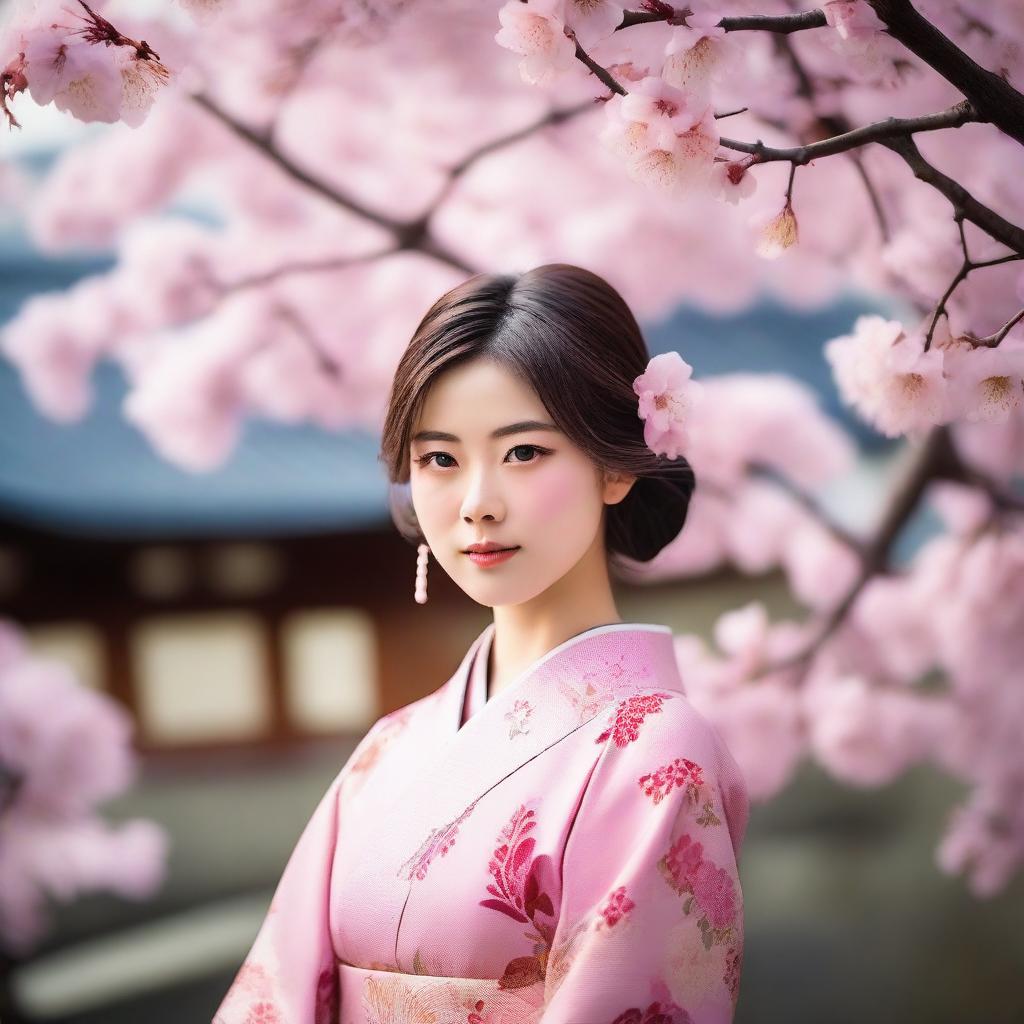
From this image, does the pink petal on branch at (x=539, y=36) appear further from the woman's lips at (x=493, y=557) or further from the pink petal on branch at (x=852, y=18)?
the woman's lips at (x=493, y=557)

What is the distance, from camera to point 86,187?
3.13m

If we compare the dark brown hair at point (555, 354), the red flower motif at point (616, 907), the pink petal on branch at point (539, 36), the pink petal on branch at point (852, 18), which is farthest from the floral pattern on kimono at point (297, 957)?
the pink petal on branch at point (852, 18)

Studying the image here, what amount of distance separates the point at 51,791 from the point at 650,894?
2.39 meters

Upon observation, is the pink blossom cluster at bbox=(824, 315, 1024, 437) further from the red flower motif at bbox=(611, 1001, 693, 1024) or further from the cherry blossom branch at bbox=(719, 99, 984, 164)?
the red flower motif at bbox=(611, 1001, 693, 1024)

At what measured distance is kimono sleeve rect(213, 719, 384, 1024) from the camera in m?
1.54

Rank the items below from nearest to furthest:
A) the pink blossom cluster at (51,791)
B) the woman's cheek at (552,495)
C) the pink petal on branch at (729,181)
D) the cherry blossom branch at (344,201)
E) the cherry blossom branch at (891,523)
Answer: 1. the pink petal on branch at (729,181)
2. the woman's cheek at (552,495)
3. the cherry blossom branch at (344,201)
4. the cherry blossom branch at (891,523)
5. the pink blossom cluster at (51,791)

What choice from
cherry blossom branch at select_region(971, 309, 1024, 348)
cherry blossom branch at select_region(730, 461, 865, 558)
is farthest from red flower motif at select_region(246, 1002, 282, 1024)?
cherry blossom branch at select_region(730, 461, 865, 558)

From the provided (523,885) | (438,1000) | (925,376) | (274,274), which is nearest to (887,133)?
(925,376)

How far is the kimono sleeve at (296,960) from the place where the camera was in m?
1.54

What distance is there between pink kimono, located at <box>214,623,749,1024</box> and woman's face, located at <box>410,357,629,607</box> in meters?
0.14

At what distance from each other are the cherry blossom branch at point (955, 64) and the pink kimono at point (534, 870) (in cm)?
76

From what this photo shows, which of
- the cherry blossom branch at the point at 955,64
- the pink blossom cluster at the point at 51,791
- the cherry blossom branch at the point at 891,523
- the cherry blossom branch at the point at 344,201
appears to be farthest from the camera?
the pink blossom cluster at the point at 51,791

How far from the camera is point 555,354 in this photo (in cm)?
145

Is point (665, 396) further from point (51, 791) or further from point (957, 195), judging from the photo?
point (51, 791)
